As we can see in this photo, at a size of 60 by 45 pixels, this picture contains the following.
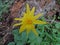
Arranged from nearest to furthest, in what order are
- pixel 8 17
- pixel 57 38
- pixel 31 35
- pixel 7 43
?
pixel 31 35
pixel 57 38
pixel 7 43
pixel 8 17

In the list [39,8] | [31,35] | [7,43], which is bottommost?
[7,43]

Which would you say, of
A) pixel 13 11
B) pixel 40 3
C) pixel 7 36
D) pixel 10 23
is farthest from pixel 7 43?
pixel 40 3

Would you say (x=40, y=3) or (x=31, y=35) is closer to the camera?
(x=31, y=35)

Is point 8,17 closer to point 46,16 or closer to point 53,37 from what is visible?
point 46,16

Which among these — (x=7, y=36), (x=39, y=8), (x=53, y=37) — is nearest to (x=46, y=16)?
(x=39, y=8)

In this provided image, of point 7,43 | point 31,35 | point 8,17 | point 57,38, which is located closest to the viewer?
point 31,35

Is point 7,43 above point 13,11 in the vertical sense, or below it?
below

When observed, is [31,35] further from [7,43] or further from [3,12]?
[3,12]

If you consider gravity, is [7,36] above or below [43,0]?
below

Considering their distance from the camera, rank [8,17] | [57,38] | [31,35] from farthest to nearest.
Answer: [8,17]
[57,38]
[31,35]
